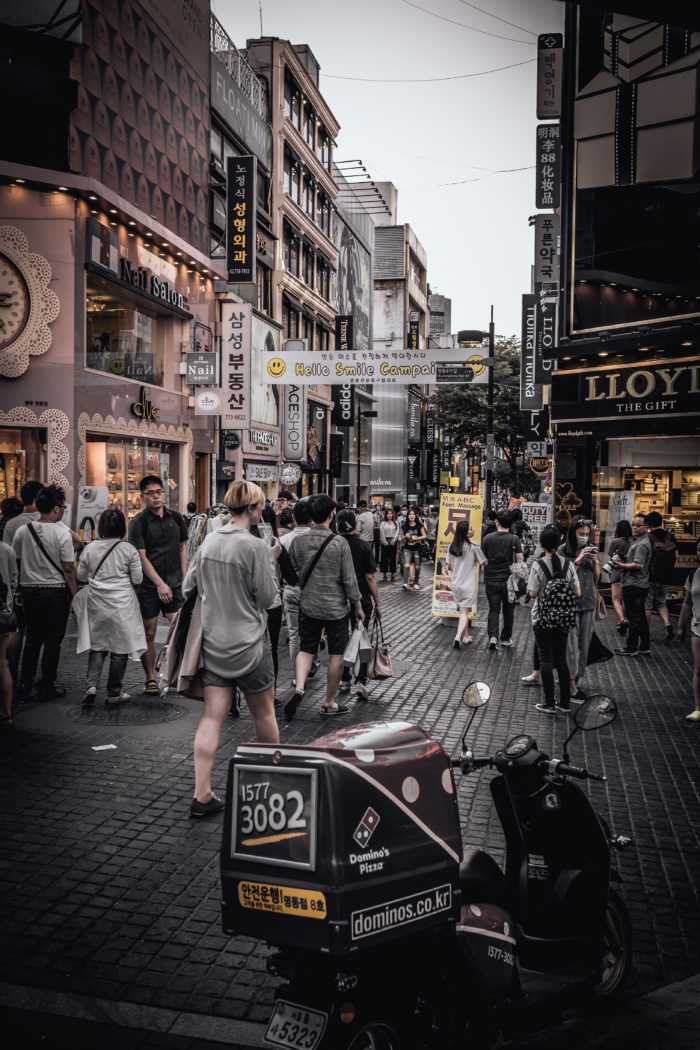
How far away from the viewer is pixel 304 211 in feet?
120

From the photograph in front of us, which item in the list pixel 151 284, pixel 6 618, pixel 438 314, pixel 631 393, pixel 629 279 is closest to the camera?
pixel 6 618

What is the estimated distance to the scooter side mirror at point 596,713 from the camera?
3407mm

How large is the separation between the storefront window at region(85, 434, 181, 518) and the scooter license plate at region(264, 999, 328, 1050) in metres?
14.9

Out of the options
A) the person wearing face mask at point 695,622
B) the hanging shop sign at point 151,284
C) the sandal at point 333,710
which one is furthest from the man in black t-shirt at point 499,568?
the hanging shop sign at point 151,284

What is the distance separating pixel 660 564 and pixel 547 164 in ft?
46.3

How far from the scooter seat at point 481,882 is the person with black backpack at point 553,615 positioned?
5.06 metres

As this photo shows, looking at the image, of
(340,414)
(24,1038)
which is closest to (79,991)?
(24,1038)

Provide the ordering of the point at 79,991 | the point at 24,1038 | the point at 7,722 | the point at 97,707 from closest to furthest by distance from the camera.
Result: the point at 24,1038 < the point at 79,991 < the point at 7,722 < the point at 97,707

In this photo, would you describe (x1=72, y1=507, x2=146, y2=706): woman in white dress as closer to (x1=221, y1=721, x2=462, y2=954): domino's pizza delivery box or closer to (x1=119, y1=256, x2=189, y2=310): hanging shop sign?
(x1=221, y1=721, x2=462, y2=954): domino's pizza delivery box

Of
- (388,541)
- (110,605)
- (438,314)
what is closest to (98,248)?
(388,541)

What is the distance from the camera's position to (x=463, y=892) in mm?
3236

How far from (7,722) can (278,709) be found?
244 cm

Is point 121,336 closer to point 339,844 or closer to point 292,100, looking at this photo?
point 339,844

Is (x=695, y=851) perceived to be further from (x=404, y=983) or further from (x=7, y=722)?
(x=7, y=722)
